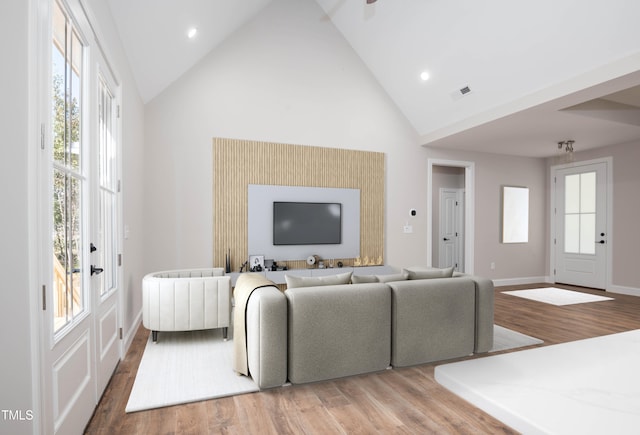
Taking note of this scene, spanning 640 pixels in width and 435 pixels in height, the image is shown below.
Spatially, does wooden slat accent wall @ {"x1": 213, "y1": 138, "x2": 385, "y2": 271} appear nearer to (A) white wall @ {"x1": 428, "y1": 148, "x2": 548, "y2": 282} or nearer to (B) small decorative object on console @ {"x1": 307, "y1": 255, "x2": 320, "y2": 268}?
(B) small decorative object on console @ {"x1": 307, "y1": 255, "x2": 320, "y2": 268}

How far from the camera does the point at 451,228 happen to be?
25.4 feet

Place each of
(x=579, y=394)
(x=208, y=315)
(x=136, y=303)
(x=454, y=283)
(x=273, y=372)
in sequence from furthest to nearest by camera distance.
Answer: (x=136, y=303)
(x=208, y=315)
(x=454, y=283)
(x=273, y=372)
(x=579, y=394)

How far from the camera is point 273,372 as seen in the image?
97.7 inches

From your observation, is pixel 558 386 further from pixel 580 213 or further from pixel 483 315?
pixel 580 213

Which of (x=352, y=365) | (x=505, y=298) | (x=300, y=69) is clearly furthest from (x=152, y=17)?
(x=505, y=298)

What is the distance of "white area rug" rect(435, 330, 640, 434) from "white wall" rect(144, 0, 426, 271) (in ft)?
10.9

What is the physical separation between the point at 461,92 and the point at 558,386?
3.92 meters

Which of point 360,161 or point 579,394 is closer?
point 579,394

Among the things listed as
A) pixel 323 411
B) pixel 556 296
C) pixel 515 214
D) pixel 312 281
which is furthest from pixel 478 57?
pixel 323 411

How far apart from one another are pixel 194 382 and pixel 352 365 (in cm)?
114

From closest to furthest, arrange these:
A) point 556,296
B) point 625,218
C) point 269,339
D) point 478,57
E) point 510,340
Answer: point 269,339 → point 510,340 → point 478,57 → point 556,296 → point 625,218

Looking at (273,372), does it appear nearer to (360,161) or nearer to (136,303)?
(136,303)

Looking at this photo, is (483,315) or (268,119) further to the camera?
(268,119)

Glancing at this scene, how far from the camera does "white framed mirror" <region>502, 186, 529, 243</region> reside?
23.0ft
